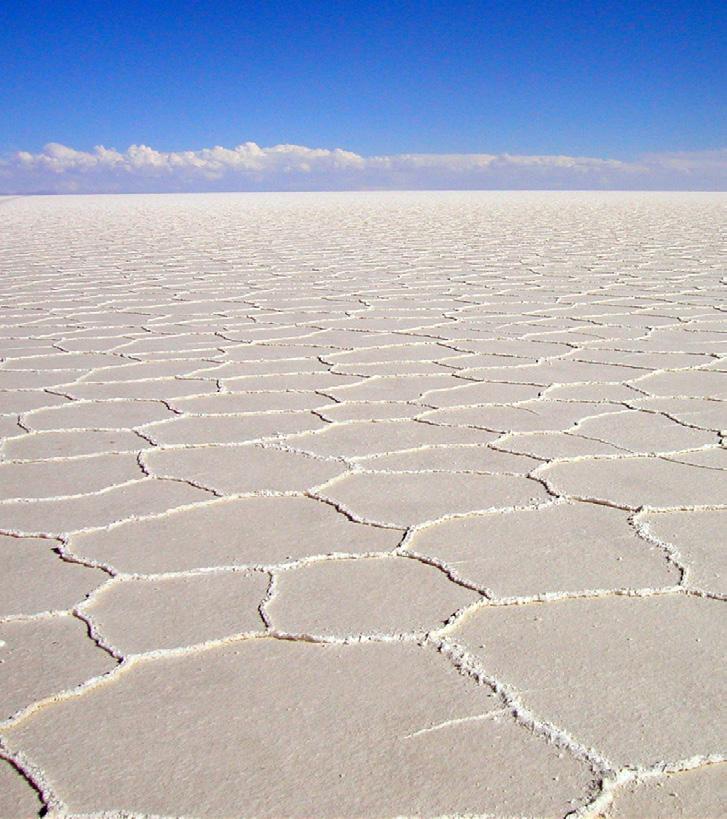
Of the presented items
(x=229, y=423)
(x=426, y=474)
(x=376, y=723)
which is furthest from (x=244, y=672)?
(x=229, y=423)

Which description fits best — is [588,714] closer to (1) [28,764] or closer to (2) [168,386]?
(1) [28,764]

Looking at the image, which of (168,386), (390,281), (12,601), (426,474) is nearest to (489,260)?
(390,281)

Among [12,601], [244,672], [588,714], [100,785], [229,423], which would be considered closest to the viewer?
[100,785]

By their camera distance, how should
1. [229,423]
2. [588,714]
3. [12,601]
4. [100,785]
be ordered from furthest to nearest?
[229,423]
[12,601]
[588,714]
[100,785]

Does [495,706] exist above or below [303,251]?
above

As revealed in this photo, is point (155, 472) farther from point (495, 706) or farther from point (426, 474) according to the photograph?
point (495, 706)

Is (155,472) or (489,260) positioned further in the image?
(489,260)
